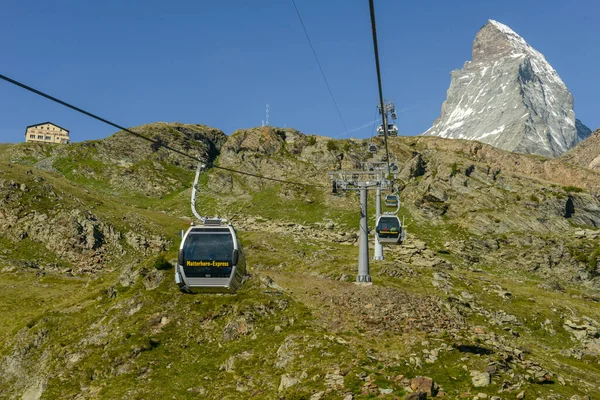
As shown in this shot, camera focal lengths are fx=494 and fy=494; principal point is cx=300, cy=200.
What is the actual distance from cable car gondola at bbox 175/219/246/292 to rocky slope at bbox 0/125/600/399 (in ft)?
28.8

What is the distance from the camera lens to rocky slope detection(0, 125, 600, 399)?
32.4 m

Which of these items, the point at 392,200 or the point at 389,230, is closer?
the point at 389,230

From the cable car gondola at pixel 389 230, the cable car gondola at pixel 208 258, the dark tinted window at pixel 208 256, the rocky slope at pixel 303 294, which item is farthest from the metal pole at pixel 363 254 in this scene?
the dark tinted window at pixel 208 256

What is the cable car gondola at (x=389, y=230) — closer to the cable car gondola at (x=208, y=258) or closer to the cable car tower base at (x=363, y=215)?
the cable car tower base at (x=363, y=215)

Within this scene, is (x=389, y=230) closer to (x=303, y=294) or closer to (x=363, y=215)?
(x=363, y=215)

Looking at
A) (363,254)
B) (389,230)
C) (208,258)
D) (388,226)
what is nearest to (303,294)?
(363,254)

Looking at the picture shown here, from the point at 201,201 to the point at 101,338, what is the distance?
96.7 m

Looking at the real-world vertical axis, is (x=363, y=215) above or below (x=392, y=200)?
below

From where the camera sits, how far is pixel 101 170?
152m

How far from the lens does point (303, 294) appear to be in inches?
1801

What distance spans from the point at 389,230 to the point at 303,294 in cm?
1217

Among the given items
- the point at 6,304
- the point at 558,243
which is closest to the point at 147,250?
the point at 6,304

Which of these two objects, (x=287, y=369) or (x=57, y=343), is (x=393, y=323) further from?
(x=57, y=343)

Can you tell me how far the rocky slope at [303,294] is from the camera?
106 ft
